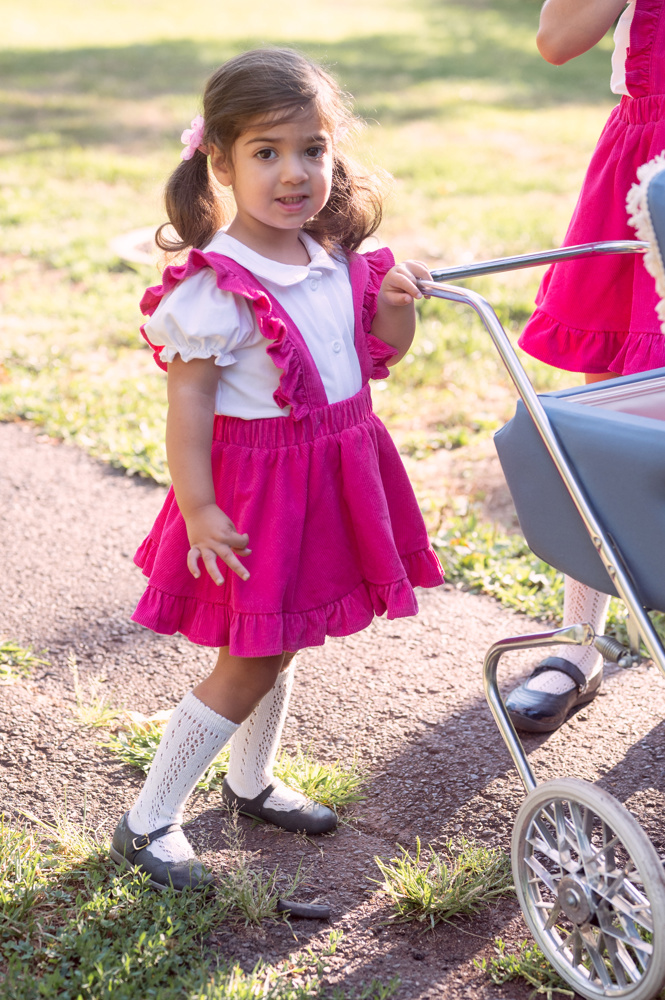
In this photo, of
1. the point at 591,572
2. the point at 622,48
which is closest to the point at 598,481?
the point at 591,572

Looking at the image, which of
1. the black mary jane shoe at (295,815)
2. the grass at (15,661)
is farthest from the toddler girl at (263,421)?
the grass at (15,661)

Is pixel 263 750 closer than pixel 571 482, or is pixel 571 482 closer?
pixel 571 482

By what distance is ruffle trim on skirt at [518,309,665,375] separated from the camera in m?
2.40

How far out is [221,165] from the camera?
2053 mm

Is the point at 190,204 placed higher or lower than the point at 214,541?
higher

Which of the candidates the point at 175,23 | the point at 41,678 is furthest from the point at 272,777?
the point at 175,23

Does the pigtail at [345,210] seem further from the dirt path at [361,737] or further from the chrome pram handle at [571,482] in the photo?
the dirt path at [361,737]

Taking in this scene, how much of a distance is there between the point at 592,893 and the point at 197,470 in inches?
37.8

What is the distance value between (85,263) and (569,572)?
4754mm

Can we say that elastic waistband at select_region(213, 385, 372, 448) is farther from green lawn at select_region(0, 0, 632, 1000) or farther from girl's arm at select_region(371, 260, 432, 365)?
green lawn at select_region(0, 0, 632, 1000)

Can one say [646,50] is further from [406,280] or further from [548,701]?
[548,701]

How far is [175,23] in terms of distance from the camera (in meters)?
16.0

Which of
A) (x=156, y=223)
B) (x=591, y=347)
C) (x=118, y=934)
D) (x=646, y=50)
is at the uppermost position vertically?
(x=646, y=50)

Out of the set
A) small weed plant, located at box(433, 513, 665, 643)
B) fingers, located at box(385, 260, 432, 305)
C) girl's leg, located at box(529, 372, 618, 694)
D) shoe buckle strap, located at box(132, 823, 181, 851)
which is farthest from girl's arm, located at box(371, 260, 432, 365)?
small weed plant, located at box(433, 513, 665, 643)
